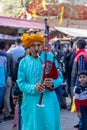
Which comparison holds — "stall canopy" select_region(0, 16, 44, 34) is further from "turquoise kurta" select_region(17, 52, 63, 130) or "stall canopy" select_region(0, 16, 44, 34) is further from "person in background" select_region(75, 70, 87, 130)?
"turquoise kurta" select_region(17, 52, 63, 130)

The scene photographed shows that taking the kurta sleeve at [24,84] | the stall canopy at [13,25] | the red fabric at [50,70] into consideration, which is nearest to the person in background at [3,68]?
the kurta sleeve at [24,84]

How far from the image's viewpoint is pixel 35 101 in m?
5.23

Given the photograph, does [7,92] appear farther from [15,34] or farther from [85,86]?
[15,34]

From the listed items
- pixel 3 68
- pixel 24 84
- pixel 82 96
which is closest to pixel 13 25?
pixel 3 68

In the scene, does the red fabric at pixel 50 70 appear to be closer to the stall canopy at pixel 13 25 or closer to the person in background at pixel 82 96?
the person in background at pixel 82 96

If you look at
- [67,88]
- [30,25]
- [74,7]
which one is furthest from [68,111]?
[74,7]

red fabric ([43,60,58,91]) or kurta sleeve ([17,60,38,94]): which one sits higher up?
red fabric ([43,60,58,91])

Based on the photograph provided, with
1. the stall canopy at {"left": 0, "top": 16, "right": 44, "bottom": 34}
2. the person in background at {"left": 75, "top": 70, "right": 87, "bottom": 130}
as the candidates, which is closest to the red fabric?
the person in background at {"left": 75, "top": 70, "right": 87, "bottom": 130}

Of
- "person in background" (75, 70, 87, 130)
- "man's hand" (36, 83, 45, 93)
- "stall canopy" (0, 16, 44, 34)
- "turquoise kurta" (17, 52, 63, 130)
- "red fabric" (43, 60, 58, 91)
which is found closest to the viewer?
"man's hand" (36, 83, 45, 93)

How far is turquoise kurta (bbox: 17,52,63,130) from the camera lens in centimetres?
518

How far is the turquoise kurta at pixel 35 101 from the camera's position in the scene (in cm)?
518

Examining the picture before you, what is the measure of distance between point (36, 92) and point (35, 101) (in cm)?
16

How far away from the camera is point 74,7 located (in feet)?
121

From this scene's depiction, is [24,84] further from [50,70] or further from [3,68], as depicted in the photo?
[3,68]
